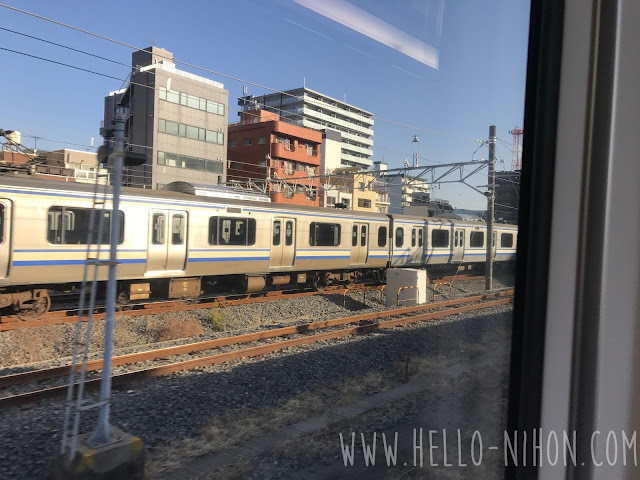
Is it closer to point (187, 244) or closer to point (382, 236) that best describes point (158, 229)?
point (187, 244)

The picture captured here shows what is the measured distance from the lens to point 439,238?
17.4 meters

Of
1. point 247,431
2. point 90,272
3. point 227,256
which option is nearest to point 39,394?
point 247,431

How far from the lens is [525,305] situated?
4.44ft

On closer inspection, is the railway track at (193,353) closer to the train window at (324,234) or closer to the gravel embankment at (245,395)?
the gravel embankment at (245,395)

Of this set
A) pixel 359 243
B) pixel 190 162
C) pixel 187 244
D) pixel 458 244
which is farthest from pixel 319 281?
pixel 190 162

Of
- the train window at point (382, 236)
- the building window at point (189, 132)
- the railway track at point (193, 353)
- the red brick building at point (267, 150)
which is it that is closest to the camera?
the railway track at point (193, 353)

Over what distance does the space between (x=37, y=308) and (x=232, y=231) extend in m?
4.18

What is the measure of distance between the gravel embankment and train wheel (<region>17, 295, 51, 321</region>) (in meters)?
1.38

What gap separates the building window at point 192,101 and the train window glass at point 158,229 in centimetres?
425

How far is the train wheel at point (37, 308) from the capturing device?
838 centimetres

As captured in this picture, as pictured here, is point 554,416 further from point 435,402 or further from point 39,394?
point 39,394

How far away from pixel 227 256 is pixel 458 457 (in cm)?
942

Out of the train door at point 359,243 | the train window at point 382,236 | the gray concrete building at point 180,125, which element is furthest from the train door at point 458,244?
the gray concrete building at point 180,125

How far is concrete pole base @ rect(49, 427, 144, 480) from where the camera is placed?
8.26 feet
